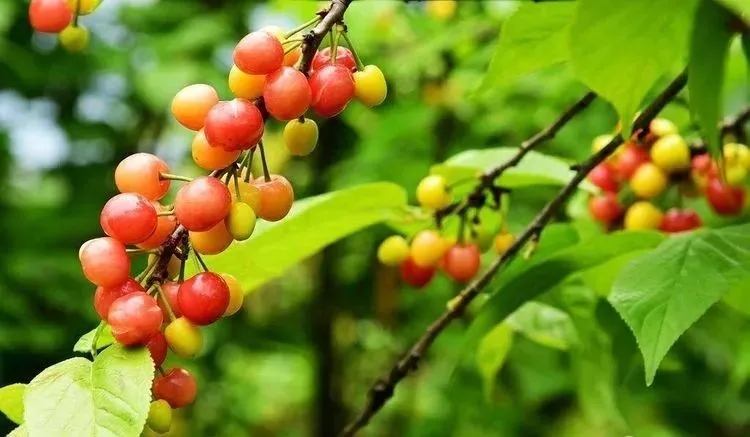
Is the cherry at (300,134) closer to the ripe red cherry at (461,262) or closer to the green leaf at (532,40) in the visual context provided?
the green leaf at (532,40)

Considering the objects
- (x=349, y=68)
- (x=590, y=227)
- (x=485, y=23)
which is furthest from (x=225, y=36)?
(x=349, y=68)

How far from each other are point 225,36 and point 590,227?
110 cm

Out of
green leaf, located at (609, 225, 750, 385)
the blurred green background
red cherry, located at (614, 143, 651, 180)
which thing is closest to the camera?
green leaf, located at (609, 225, 750, 385)

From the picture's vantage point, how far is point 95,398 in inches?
17.6

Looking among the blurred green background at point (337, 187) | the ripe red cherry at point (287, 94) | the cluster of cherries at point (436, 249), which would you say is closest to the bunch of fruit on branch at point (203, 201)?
the ripe red cherry at point (287, 94)

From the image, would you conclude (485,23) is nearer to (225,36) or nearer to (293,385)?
(225,36)

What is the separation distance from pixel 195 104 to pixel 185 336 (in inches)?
4.6

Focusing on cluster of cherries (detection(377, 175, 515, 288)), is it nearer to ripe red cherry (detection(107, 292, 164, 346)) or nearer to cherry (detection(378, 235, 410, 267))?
cherry (detection(378, 235, 410, 267))

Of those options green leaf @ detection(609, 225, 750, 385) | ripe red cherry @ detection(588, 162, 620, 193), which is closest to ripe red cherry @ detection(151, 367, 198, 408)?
green leaf @ detection(609, 225, 750, 385)

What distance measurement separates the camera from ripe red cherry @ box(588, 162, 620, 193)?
930mm

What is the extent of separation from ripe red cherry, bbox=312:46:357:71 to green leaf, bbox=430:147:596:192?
30 centimetres

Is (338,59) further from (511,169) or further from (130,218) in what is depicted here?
(511,169)

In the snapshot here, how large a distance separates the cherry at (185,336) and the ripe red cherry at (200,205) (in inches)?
2.2

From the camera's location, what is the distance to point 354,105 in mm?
1913
